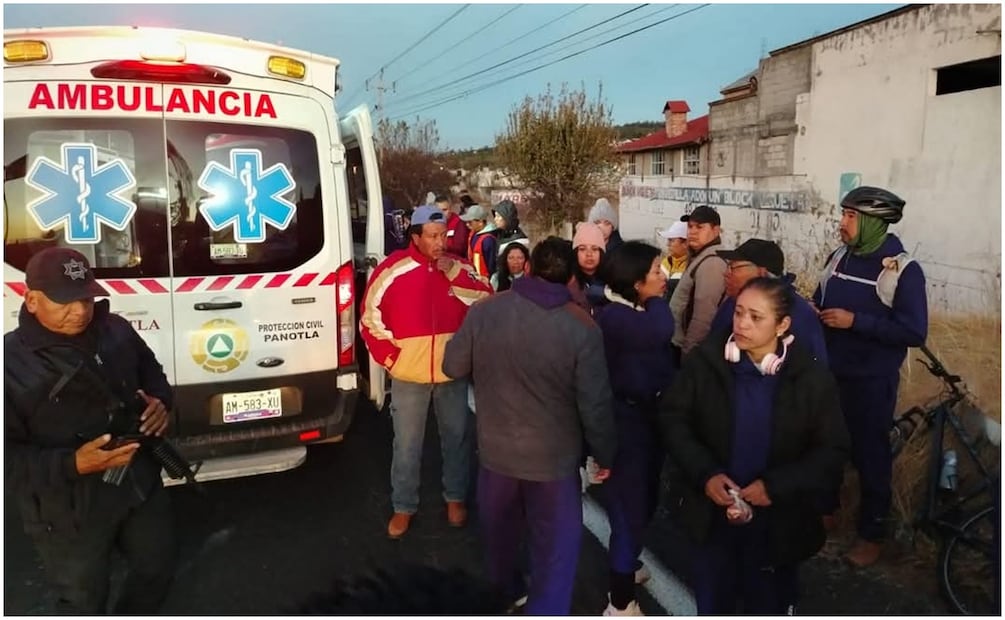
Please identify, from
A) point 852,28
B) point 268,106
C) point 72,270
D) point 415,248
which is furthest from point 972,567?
point 852,28

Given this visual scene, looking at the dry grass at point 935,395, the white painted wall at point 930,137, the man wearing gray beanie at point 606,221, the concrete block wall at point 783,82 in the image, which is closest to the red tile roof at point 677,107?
the concrete block wall at point 783,82

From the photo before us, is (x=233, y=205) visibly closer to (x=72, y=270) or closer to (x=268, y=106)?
(x=268, y=106)

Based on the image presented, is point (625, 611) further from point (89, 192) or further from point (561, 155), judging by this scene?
point (561, 155)

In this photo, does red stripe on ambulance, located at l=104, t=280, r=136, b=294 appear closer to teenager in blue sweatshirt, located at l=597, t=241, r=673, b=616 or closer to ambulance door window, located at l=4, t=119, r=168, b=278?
ambulance door window, located at l=4, t=119, r=168, b=278

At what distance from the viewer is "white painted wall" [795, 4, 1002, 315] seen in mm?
11734

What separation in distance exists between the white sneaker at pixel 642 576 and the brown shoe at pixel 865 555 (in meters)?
1.05

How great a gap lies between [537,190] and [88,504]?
71.0 feet

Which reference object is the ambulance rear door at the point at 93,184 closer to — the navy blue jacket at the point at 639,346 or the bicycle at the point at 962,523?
the navy blue jacket at the point at 639,346

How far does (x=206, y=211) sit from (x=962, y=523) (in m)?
4.01

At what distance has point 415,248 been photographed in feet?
12.7

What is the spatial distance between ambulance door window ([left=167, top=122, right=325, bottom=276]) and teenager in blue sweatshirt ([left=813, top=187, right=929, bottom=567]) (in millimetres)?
2851

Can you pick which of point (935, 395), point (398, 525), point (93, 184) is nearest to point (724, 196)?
point (935, 395)

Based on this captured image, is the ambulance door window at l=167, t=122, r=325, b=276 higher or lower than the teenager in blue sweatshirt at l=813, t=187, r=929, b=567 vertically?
higher

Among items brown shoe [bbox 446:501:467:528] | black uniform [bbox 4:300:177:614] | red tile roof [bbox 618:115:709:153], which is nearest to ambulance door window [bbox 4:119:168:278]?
black uniform [bbox 4:300:177:614]
